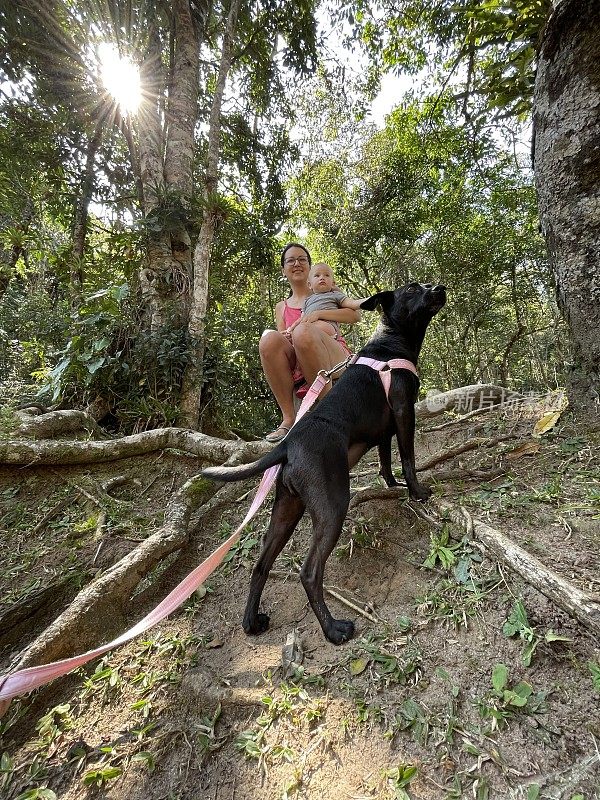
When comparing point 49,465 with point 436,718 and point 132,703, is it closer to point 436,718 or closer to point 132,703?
point 132,703

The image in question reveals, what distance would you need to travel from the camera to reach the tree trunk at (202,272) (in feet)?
14.5

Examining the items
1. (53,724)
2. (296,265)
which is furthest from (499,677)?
(296,265)

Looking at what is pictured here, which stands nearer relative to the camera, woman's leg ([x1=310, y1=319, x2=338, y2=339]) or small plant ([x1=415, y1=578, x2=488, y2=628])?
small plant ([x1=415, y1=578, x2=488, y2=628])

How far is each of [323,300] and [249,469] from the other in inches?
89.4

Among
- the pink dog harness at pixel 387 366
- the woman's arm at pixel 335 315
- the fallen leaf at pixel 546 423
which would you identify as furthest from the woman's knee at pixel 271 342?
the fallen leaf at pixel 546 423

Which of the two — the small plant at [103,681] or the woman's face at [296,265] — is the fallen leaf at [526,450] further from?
the small plant at [103,681]

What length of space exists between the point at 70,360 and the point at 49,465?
1522 mm

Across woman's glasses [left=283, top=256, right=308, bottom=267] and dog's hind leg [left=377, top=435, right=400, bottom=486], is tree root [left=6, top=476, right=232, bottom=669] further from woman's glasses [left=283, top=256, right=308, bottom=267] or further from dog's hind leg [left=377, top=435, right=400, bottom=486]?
woman's glasses [left=283, top=256, right=308, bottom=267]

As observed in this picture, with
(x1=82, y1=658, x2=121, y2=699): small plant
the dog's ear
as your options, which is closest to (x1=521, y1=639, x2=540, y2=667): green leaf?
(x1=82, y1=658, x2=121, y2=699): small plant

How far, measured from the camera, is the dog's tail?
1854mm

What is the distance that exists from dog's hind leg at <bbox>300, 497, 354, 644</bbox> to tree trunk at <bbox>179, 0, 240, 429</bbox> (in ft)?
9.50

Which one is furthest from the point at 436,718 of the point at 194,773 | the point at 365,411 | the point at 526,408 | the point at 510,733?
the point at 526,408

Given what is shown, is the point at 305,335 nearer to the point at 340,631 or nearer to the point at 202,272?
the point at 340,631

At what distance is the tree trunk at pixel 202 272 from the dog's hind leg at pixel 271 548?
260 cm
